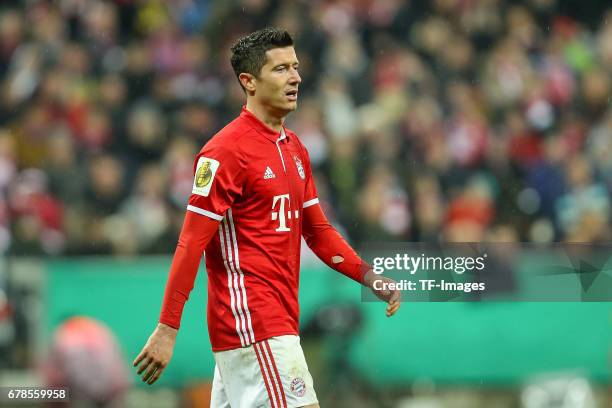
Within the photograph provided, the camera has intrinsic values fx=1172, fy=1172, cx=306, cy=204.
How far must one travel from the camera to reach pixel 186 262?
14.5 ft

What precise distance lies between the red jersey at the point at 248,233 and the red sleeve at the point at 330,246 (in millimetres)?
290

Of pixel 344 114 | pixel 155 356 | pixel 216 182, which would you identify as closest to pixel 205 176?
pixel 216 182

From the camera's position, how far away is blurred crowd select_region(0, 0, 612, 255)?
8953mm

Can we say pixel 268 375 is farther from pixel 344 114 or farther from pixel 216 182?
pixel 344 114

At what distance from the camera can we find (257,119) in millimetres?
4691

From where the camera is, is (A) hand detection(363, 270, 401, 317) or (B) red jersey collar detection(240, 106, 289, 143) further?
(A) hand detection(363, 270, 401, 317)

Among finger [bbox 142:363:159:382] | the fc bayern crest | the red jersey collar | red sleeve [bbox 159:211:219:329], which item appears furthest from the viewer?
the fc bayern crest

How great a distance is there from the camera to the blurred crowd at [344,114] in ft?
29.4

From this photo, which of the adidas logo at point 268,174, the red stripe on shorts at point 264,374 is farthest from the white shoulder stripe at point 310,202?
the red stripe on shorts at point 264,374

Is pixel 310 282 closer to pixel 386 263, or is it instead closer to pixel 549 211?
pixel 386 263

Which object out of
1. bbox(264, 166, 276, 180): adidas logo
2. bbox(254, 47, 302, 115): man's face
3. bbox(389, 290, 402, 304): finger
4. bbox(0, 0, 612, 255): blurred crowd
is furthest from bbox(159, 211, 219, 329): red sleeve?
bbox(0, 0, 612, 255): blurred crowd

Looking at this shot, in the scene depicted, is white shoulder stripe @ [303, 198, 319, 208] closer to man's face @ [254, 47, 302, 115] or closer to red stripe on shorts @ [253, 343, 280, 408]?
man's face @ [254, 47, 302, 115]

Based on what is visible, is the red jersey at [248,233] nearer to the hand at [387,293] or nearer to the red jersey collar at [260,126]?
the red jersey collar at [260,126]

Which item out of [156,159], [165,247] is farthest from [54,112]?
[165,247]
